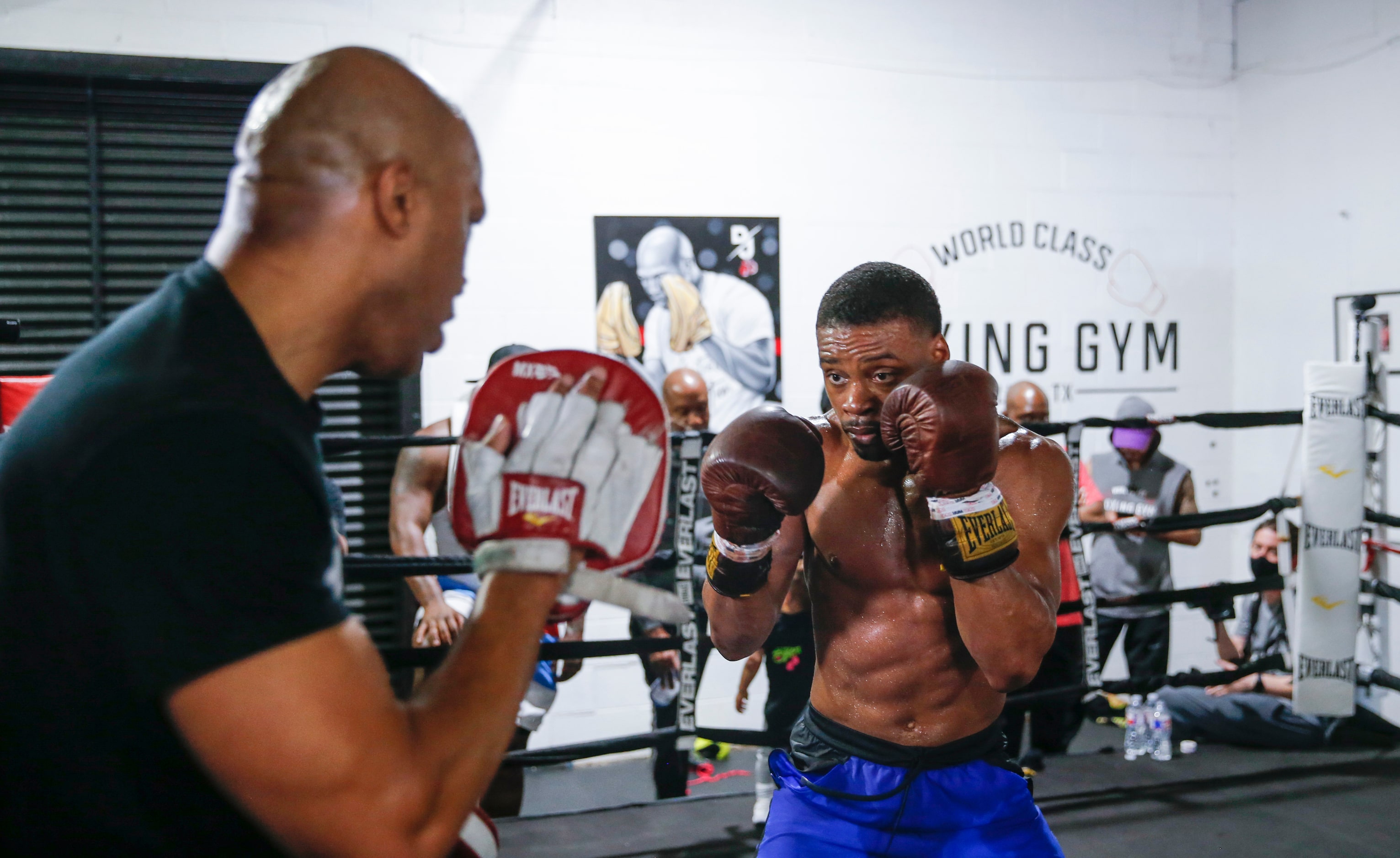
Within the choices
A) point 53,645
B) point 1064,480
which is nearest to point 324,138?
point 53,645

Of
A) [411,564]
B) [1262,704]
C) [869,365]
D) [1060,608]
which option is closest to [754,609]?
[869,365]

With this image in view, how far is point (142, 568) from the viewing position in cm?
63

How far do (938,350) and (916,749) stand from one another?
0.68 meters

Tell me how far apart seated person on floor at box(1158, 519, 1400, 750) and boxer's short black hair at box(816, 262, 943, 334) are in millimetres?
2524

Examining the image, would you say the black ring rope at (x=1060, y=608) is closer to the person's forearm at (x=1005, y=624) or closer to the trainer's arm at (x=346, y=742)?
the person's forearm at (x=1005, y=624)

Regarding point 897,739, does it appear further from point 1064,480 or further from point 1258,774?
point 1258,774

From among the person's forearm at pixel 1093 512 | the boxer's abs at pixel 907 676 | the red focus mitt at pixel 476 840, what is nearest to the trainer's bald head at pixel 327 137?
the red focus mitt at pixel 476 840

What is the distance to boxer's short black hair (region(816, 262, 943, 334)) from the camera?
1.66m

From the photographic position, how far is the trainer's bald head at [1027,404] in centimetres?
390

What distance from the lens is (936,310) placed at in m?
1.73

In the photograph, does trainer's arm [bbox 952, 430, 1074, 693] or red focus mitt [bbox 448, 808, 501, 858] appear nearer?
red focus mitt [bbox 448, 808, 501, 858]

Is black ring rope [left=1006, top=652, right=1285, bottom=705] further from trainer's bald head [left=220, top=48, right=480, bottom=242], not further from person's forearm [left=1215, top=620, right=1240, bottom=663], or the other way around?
trainer's bald head [left=220, top=48, right=480, bottom=242]

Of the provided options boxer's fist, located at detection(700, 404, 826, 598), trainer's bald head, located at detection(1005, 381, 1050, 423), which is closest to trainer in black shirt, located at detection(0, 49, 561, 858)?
boxer's fist, located at detection(700, 404, 826, 598)

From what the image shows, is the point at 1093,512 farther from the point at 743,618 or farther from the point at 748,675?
the point at 743,618
